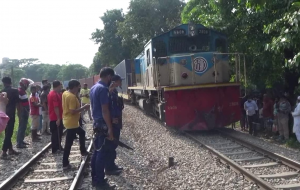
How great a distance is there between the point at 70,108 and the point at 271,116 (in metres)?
6.85

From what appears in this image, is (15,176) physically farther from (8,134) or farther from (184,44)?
(184,44)

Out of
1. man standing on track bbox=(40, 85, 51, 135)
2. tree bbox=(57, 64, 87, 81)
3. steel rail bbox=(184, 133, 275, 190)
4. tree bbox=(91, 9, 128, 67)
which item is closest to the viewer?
steel rail bbox=(184, 133, 275, 190)

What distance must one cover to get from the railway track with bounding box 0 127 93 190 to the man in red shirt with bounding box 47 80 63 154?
50 cm

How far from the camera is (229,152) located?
326 inches

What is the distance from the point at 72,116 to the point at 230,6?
23.4 feet

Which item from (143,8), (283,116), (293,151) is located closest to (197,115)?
(283,116)

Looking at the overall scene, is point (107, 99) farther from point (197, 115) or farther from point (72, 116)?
point (197, 115)

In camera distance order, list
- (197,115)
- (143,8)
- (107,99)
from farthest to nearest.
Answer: (143,8) < (197,115) < (107,99)

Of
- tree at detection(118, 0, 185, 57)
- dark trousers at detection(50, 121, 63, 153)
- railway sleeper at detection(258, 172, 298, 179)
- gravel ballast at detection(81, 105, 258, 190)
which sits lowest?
gravel ballast at detection(81, 105, 258, 190)

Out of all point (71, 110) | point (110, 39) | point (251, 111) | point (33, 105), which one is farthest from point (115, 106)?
point (110, 39)

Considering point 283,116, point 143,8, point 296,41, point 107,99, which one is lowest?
point 283,116

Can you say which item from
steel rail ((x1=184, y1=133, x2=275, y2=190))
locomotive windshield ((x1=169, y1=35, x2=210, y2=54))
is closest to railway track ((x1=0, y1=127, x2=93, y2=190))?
steel rail ((x1=184, y1=133, x2=275, y2=190))

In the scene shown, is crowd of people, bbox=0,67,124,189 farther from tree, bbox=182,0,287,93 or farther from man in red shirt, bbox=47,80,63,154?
tree, bbox=182,0,287,93

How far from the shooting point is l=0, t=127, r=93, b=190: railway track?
6043 millimetres
